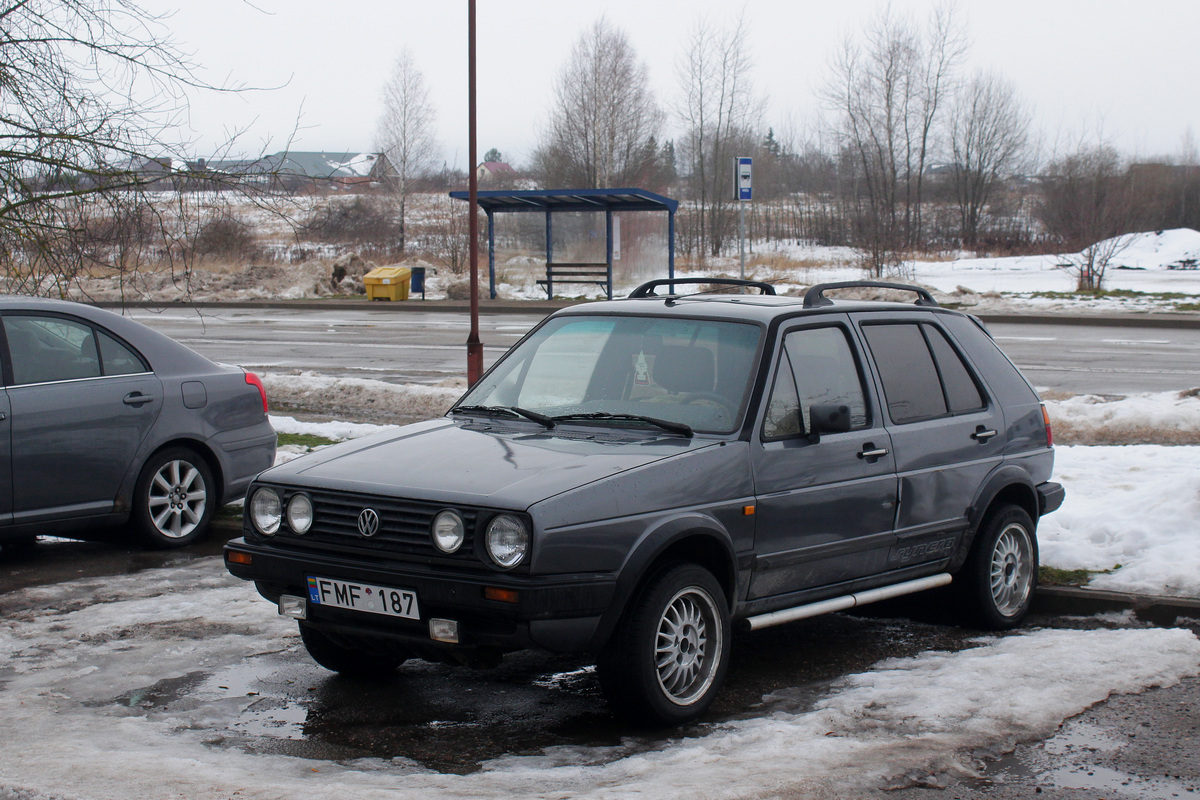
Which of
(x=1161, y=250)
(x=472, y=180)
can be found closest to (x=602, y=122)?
(x=1161, y=250)

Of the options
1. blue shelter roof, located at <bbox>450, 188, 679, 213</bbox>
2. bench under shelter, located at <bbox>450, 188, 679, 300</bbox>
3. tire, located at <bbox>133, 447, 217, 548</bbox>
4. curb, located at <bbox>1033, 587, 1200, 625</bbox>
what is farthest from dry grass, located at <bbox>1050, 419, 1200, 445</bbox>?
blue shelter roof, located at <bbox>450, 188, 679, 213</bbox>

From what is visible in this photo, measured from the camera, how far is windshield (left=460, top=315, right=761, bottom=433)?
4.84m

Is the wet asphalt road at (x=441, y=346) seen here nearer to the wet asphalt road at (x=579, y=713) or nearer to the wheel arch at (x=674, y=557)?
the wet asphalt road at (x=579, y=713)

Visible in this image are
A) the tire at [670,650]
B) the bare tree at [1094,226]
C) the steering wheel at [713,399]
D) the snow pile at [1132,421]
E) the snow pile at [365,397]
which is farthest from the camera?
the bare tree at [1094,226]

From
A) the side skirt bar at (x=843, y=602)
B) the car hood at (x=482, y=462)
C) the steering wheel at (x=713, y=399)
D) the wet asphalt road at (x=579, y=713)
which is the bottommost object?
the wet asphalt road at (x=579, y=713)

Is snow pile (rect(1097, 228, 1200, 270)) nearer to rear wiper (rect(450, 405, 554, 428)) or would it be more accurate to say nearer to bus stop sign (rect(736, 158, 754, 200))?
bus stop sign (rect(736, 158, 754, 200))

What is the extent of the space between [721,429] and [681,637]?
34.5 inches

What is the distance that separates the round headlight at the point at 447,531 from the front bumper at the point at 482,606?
9 centimetres

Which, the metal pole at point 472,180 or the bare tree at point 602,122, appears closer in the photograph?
the metal pole at point 472,180

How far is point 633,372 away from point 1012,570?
233 centimetres

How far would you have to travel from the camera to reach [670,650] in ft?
14.0

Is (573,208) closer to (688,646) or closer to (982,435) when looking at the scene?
(982,435)

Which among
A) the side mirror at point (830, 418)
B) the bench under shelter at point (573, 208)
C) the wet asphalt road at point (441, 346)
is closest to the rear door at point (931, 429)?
the side mirror at point (830, 418)

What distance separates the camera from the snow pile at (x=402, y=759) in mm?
3590
